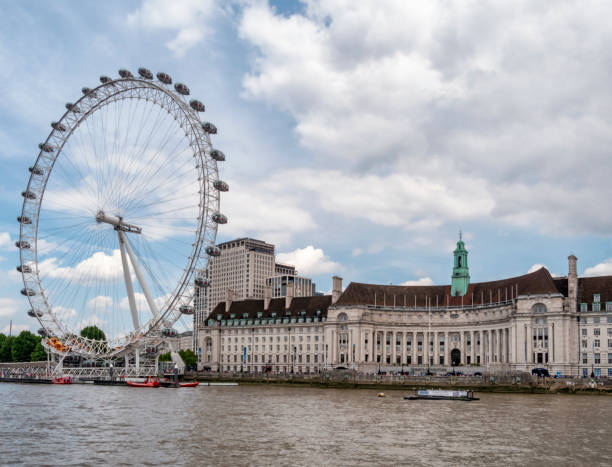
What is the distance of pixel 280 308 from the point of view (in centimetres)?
A: 16375

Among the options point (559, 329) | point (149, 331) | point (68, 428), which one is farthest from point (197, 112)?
point (559, 329)

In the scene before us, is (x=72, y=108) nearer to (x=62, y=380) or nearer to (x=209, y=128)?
(x=209, y=128)

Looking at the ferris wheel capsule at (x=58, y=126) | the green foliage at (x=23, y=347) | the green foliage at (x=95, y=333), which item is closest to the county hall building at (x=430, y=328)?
the green foliage at (x=95, y=333)

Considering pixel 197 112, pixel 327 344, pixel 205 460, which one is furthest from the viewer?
pixel 327 344

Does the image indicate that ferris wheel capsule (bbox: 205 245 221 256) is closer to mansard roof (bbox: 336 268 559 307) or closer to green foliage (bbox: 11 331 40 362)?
mansard roof (bbox: 336 268 559 307)

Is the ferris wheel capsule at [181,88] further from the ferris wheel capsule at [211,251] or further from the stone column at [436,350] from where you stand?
the stone column at [436,350]

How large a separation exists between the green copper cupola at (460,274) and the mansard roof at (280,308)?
28.0 metres

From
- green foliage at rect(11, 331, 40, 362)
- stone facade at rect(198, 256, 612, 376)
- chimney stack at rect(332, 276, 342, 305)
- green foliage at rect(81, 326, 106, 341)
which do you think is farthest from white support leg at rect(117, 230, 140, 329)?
green foliage at rect(11, 331, 40, 362)

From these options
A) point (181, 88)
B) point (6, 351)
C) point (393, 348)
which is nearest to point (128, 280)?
point (181, 88)

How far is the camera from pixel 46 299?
372 feet

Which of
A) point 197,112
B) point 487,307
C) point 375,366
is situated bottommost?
point 375,366

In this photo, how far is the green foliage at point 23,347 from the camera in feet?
545

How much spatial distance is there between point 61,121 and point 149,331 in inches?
1348

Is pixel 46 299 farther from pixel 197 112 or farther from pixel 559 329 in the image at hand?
pixel 559 329
